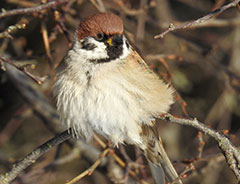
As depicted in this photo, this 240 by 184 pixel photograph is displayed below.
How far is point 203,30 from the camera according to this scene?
4.97 metres

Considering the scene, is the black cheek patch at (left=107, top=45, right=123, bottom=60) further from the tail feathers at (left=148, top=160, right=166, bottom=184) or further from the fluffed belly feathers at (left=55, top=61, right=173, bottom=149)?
the tail feathers at (left=148, top=160, right=166, bottom=184)

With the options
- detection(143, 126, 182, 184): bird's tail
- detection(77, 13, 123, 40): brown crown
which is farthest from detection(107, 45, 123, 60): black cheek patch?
detection(143, 126, 182, 184): bird's tail

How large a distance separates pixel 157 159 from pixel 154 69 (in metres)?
0.82

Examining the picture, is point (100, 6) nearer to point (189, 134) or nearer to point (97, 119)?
point (97, 119)

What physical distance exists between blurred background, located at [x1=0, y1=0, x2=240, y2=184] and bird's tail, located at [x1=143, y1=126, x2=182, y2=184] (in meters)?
0.17

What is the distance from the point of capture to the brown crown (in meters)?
2.63

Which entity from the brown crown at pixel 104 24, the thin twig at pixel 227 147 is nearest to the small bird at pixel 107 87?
the brown crown at pixel 104 24

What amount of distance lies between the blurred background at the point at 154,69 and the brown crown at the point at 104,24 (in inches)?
21.9

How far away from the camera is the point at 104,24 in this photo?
2645mm

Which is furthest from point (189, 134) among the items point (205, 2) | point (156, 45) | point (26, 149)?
Answer: point (26, 149)

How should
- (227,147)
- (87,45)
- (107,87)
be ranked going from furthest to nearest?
(87,45) < (107,87) < (227,147)

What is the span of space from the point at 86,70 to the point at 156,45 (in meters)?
1.70

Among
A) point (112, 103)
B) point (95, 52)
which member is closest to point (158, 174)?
point (112, 103)

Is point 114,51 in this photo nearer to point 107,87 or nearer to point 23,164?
point 107,87
